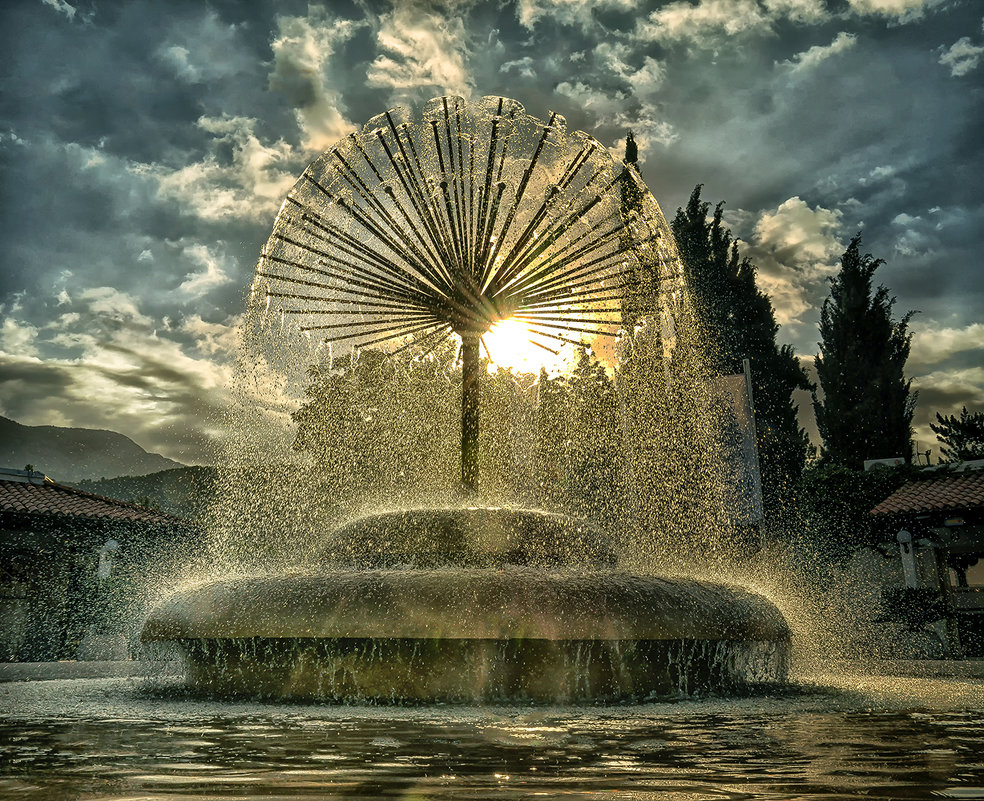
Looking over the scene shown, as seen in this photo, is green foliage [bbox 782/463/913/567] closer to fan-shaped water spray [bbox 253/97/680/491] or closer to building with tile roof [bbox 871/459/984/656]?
building with tile roof [bbox 871/459/984/656]

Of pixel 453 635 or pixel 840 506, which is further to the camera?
pixel 840 506

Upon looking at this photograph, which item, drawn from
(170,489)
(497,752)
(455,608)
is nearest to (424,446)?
(455,608)

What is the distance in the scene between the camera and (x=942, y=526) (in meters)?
14.4

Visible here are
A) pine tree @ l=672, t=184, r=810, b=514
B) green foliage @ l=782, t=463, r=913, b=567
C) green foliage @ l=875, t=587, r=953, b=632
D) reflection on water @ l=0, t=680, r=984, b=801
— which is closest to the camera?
reflection on water @ l=0, t=680, r=984, b=801

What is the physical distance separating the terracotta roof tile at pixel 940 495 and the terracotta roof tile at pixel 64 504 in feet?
45.0

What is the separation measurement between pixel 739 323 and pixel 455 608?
71.5 feet

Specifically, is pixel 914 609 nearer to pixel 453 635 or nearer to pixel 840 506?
pixel 840 506

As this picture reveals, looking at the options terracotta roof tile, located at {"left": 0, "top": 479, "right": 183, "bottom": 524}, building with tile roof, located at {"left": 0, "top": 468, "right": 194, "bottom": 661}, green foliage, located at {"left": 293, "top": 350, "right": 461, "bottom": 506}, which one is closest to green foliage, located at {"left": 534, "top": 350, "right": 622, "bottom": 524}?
green foliage, located at {"left": 293, "top": 350, "right": 461, "bottom": 506}

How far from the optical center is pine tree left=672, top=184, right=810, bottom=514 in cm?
2214

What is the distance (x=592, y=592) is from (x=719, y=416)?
13426mm

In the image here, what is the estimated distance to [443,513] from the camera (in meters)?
4.41

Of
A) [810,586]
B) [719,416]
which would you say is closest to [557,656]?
[719,416]

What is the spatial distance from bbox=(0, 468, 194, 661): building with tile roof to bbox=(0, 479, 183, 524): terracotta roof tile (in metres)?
0.02

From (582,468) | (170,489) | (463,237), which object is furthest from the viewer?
(170,489)
